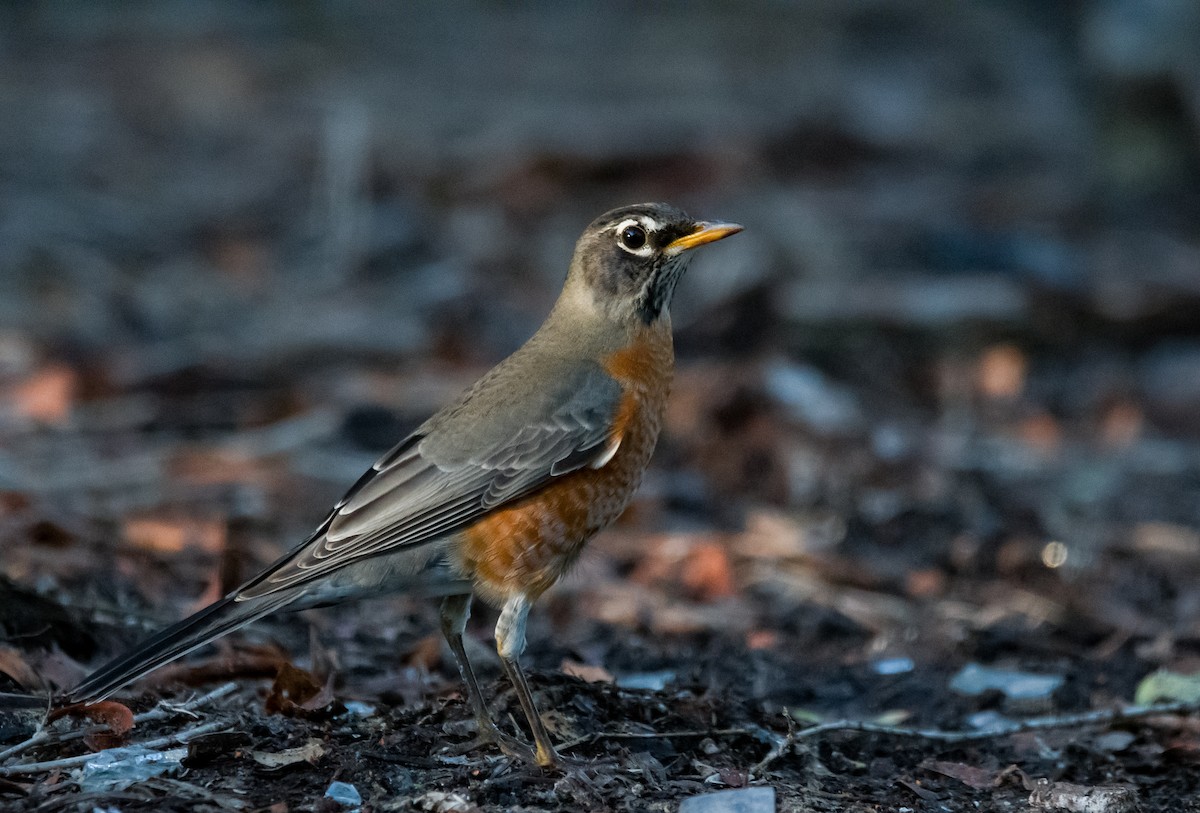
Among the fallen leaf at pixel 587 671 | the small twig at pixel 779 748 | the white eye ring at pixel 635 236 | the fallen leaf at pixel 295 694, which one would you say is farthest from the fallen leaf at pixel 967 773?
the white eye ring at pixel 635 236

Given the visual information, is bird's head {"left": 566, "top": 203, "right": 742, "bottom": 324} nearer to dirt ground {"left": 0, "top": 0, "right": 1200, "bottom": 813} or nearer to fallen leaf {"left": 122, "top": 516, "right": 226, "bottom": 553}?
dirt ground {"left": 0, "top": 0, "right": 1200, "bottom": 813}

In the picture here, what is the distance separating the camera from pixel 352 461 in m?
8.84

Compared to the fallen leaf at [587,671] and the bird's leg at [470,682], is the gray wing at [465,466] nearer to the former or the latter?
the bird's leg at [470,682]

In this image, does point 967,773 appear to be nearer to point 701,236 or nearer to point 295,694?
point 701,236

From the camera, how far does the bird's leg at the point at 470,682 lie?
5070mm

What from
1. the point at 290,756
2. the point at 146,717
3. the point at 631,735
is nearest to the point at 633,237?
the point at 631,735

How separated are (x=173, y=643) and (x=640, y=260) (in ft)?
8.01

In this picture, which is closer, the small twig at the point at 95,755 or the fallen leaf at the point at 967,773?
the small twig at the point at 95,755

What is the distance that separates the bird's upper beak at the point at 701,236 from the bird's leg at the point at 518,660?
161 centimetres

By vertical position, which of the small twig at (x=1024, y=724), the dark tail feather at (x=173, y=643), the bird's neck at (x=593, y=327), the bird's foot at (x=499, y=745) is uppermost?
the bird's neck at (x=593, y=327)

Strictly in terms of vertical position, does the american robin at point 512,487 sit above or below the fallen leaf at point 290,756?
above

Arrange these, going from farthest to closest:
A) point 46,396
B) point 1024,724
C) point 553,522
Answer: point 46,396, point 1024,724, point 553,522

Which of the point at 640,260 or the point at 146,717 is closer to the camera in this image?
the point at 146,717

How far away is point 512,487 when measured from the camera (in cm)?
562
